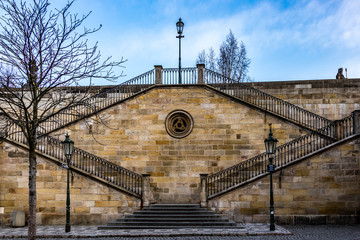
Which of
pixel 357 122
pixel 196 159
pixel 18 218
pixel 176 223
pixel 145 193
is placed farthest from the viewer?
pixel 196 159

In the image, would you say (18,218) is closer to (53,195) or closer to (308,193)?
(53,195)

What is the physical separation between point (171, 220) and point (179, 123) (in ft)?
18.8

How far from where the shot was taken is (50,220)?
17734 millimetres

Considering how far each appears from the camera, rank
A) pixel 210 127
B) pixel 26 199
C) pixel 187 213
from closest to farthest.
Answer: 1. pixel 187 213
2. pixel 26 199
3. pixel 210 127

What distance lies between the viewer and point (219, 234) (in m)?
14.5

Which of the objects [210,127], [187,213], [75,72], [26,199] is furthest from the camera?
[210,127]

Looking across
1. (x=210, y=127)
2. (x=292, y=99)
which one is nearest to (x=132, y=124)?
(x=210, y=127)

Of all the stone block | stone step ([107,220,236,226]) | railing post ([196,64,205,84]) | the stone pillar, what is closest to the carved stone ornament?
railing post ([196,64,205,84])

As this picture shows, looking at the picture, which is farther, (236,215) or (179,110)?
(179,110)

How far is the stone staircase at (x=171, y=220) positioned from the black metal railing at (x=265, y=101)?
647cm

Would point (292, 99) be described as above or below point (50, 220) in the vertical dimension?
above

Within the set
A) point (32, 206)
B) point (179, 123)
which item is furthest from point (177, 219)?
point (32, 206)

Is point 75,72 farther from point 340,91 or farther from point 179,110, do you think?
point 340,91

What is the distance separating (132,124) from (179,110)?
249 centimetres
